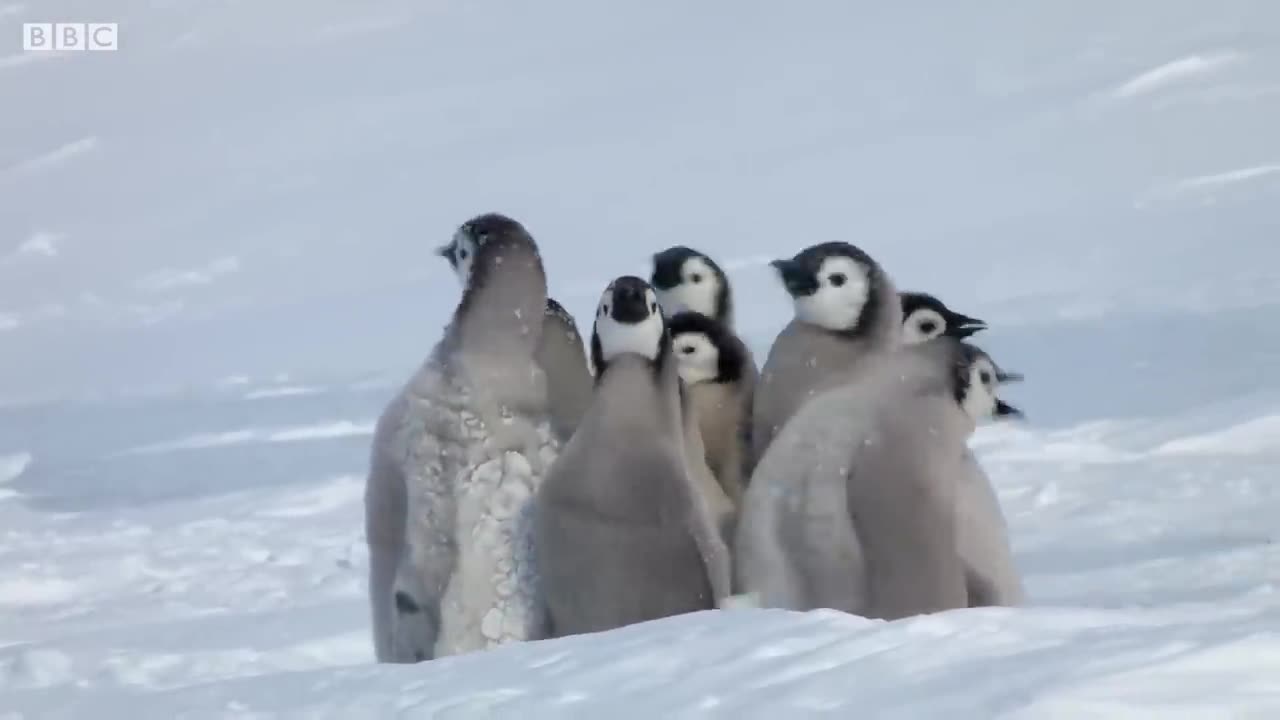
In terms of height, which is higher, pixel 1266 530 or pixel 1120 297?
pixel 1120 297

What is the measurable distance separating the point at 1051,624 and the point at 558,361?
123 centimetres

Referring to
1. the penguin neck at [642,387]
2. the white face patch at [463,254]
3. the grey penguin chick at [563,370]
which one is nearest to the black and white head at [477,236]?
the white face patch at [463,254]

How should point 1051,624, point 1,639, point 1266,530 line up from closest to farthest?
point 1051,624 < point 1266,530 < point 1,639

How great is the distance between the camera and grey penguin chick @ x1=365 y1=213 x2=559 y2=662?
8.61 feet

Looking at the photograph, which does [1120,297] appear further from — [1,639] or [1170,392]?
[1,639]

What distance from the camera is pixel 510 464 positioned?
264 centimetres

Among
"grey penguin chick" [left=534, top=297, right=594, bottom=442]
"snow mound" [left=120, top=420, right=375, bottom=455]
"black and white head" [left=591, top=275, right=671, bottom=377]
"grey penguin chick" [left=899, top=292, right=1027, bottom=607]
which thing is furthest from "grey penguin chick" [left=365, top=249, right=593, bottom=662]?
"snow mound" [left=120, top=420, right=375, bottom=455]

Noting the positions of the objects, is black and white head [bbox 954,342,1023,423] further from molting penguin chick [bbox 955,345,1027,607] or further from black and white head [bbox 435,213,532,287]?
black and white head [bbox 435,213,532,287]

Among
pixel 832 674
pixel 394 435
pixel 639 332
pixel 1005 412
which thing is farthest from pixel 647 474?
pixel 832 674

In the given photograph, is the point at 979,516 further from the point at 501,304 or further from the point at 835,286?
the point at 501,304

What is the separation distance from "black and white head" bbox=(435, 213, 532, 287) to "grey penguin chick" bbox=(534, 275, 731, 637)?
0.78ft

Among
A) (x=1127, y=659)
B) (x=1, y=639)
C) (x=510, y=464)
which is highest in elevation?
(x=510, y=464)

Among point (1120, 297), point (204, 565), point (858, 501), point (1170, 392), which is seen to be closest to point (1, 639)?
point (204, 565)

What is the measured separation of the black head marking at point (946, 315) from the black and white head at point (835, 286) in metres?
0.18
